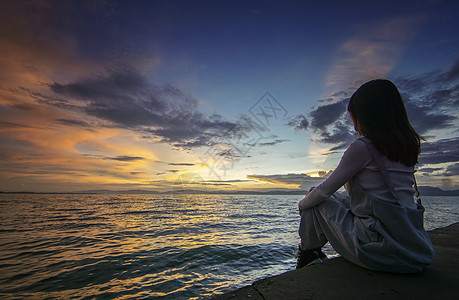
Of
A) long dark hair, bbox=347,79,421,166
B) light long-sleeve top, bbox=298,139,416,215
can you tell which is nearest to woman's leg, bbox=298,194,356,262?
light long-sleeve top, bbox=298,139,416,215

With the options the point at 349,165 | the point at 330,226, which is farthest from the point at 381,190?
the point at 330,226

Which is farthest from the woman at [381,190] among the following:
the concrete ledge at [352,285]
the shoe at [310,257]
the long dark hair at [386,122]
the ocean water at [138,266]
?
the ocean water at [138,266]

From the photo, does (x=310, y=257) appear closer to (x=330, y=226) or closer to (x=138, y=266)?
(x=330, y=226)

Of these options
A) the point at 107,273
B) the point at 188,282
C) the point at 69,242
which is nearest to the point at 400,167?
the point at 188,282

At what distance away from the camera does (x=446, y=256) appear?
2553 millimetres

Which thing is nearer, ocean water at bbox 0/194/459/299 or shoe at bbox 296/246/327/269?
shoe at bbox 296/246/327/269

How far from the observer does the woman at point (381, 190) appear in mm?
1775

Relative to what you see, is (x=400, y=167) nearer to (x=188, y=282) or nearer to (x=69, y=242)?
(x=188, y=282)

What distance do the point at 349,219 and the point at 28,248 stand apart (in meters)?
11.1

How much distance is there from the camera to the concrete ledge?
156 cm

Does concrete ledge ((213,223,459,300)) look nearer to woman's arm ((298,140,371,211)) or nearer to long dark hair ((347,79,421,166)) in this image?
woman's arm ((298,140,371,211))

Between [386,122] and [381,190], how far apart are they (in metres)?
0.64

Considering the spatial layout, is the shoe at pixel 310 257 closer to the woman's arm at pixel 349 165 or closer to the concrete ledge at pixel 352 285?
the concrete ledge at pixel 352 285

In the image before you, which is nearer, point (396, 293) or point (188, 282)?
point (396, 293)
